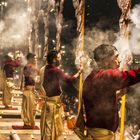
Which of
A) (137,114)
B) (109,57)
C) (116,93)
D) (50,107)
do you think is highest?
(109,57)

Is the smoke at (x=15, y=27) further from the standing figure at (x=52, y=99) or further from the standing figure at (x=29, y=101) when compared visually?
the standing figure at (x=52, y=99)

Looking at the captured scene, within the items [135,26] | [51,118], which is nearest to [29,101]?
[51,118]

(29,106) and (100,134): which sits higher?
(100,134)

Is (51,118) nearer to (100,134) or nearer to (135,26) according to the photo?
(135,26)

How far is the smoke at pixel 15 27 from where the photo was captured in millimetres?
38994

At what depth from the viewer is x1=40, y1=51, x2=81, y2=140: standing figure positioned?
29.3 ft

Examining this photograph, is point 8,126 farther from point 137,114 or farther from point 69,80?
point 137,114

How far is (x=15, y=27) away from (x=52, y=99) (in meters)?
37.0

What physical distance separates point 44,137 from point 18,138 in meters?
1.24

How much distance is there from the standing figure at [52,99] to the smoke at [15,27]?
2022cm

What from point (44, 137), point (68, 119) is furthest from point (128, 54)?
point (68, 119)

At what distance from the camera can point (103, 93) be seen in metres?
5.64

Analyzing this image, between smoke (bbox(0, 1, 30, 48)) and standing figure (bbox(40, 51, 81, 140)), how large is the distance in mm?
20224

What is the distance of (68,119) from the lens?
41.2ft
